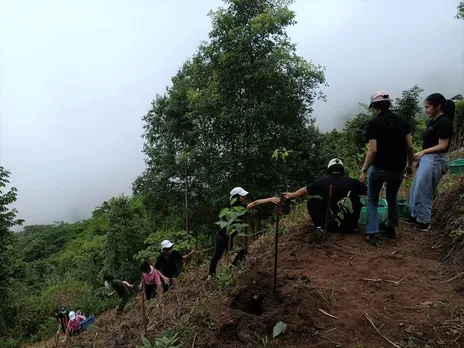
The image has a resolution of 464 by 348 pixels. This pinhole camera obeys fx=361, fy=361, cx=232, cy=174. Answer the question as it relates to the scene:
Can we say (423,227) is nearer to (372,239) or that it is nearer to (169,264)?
(372,239)

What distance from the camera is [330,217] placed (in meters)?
4.32

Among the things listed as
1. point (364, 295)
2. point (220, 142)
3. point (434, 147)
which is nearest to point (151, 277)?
point (364, 295)

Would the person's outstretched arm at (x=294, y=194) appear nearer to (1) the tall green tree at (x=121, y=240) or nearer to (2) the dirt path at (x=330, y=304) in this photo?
(2) the dirt path at (x=330, y=304)

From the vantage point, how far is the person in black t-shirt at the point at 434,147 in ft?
13.6

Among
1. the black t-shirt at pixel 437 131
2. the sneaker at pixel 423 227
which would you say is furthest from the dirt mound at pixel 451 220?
the black t-shirt at pixel 437 131

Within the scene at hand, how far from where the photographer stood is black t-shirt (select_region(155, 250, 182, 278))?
6625 mm

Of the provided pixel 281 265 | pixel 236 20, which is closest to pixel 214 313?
pixel 281 265

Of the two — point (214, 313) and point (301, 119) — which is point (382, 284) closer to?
point (214, 313)

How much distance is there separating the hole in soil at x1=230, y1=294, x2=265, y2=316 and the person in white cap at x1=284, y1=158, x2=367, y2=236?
1.35 meters

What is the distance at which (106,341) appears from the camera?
366cm

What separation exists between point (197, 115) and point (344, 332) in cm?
1141

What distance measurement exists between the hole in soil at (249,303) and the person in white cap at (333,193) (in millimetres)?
1351

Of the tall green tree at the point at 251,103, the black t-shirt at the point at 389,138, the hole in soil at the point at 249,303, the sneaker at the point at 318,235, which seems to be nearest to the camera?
the hole in soil at the point at 249,303

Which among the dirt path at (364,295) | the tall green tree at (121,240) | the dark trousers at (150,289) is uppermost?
the dirt path at (364,295)
